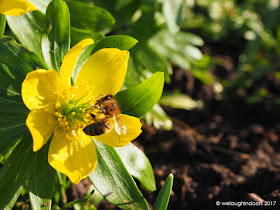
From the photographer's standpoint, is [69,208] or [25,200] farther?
[69,208]

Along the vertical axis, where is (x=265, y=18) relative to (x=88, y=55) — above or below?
below

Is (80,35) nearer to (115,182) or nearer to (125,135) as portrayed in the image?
(125,135)

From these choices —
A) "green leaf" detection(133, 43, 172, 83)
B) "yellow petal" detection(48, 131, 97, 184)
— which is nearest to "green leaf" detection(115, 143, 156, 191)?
"yellow petal" detection(48, 131, 97, 184)

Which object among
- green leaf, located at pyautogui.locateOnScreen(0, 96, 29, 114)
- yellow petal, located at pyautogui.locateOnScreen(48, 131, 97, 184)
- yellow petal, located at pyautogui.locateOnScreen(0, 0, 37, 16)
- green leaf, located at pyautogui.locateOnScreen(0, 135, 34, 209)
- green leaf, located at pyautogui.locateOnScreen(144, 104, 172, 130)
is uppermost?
yellow petal, located at pyautogui.locateOnScreen(0, 0, 37, 16)

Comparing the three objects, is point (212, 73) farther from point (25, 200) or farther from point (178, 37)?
point (25, 200)

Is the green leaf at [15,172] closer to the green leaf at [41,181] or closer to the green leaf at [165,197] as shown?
the green leaf at [41,181]

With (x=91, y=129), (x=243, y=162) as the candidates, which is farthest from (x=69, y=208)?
(x=243, y=162)

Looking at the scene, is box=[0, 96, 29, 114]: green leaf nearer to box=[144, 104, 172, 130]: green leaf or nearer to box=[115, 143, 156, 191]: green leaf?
box=[115, 143, 156, 191]: green leaf
